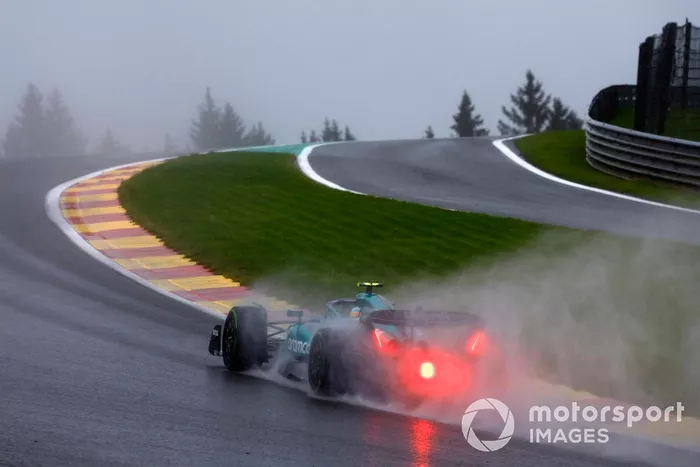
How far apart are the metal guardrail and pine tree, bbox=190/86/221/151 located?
402 ft

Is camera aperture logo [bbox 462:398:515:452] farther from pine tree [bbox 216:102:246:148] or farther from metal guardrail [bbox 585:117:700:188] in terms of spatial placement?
pine tree [bbox 216:102:246:148]

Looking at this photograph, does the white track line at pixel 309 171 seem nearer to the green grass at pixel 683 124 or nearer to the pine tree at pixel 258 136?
the green grass at pixel 683 124

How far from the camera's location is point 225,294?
14.0m

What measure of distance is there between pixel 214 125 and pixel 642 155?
416 ft

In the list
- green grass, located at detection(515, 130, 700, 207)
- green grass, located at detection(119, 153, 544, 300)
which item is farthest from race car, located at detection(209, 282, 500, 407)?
green grass, located at detection(515, 130, 700, 207)

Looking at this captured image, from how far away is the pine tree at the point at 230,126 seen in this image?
145 meters

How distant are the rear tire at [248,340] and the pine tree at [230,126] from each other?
135382mm

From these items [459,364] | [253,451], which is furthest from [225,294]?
[253,451]

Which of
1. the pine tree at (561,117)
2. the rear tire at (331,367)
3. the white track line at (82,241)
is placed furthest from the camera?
the pine tree at (561,117)

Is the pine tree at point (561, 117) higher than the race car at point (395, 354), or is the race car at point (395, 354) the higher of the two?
the race car at point (395, 354)

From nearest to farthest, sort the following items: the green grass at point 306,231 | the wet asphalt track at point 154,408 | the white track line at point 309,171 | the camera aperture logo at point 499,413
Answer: the wet asphalt track at point 154,408 < the camera aperture logo at point 499,413 < the green grass at point 306,231 < the white track line at point 309,171

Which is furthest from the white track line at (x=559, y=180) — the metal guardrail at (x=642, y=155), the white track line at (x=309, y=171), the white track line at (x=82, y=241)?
the white track line at (x=82, y=241)

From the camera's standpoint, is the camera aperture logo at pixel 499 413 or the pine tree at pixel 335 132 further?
the pine tree at pixel 335 132

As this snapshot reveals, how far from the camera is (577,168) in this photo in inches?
1048
